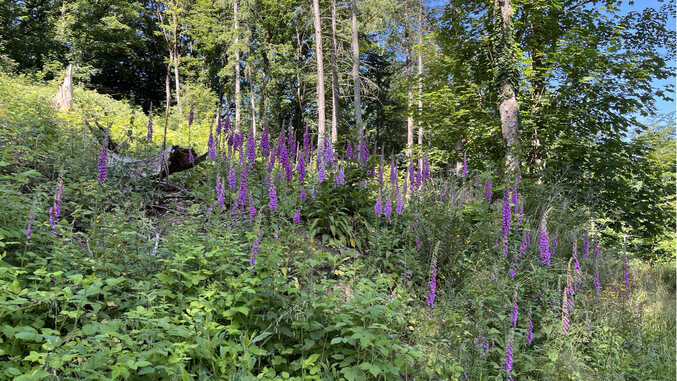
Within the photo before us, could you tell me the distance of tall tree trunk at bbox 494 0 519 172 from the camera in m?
7.82

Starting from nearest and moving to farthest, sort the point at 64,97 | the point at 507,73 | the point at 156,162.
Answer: the point at 156,162
the point at 64,97
the point at 507,73

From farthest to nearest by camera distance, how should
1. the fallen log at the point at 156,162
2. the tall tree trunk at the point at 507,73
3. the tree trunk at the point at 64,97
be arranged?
the tall tree trunk at the point at 507,73 < the tree trunk at the point at 64,97 < the fallen log at the point at 156,162

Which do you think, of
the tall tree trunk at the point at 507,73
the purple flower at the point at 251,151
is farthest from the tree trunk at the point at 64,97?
the tall tree trunk at the point at 507,73

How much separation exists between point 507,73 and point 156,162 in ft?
26.0

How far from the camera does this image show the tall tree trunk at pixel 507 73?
7821mm

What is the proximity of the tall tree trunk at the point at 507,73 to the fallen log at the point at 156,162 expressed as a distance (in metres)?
6.60

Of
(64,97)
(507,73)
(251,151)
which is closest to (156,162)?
(251,151)

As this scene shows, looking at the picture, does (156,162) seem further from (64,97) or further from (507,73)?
(507,73)

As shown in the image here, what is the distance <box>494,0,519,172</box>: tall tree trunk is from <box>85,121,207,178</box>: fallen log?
6.60 m

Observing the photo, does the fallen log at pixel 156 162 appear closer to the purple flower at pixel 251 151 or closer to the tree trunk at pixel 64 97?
the purple flower at pixel 251 151

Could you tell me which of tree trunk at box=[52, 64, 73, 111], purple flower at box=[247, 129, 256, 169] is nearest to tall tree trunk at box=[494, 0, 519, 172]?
purple flower at box=[247, 129, 256, 169]

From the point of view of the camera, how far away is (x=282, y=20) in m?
23.2

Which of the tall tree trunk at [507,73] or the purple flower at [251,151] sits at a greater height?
the tall tree trunk at [507,73]

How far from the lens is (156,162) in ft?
15.7
